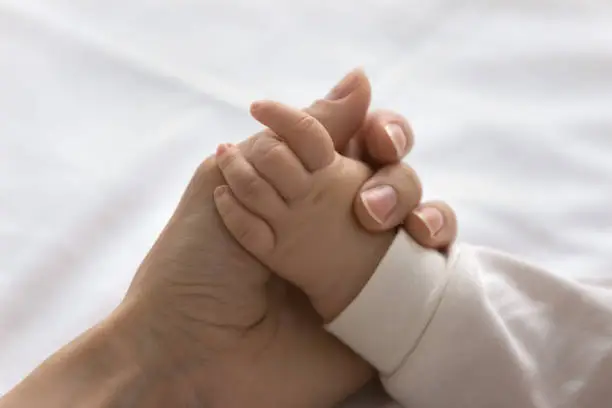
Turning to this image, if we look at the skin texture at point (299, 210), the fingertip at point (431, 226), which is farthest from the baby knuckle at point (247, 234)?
the fingertip at point (431, 226)

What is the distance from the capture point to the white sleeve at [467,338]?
0.67 metres

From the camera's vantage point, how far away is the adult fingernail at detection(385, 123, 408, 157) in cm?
73

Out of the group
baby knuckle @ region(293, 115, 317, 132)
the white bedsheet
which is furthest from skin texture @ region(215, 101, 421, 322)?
the white bedsheet

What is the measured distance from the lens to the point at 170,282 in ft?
2.30

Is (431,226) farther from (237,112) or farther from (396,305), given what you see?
(237,112)

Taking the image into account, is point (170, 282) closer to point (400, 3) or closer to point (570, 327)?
point (570, 327)

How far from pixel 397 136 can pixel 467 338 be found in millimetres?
173

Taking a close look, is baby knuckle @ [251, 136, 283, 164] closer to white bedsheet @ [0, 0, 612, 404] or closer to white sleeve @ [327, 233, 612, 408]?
white sleeve @ [327, 233, 612, 408]

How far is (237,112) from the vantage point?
1027 millimetres

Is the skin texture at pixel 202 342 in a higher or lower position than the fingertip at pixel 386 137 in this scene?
lower

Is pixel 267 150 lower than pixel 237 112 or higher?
higher

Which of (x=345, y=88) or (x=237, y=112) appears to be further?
(x=237, y=112)

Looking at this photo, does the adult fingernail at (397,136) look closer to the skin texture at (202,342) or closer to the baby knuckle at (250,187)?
the skin texture at (202,342)

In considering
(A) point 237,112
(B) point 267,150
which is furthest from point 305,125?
(A) point 237,112
